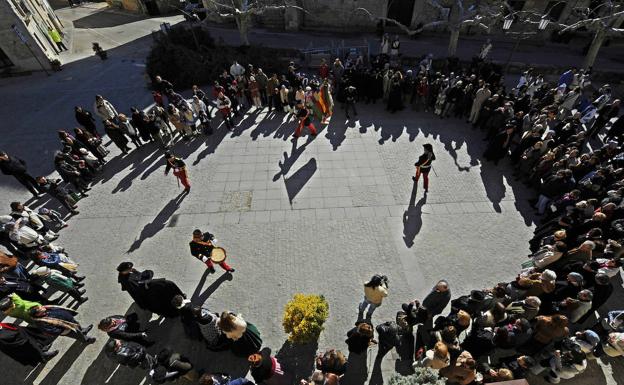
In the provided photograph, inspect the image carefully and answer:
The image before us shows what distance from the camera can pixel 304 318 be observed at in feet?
18.9

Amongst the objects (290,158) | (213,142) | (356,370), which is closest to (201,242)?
(356,370)

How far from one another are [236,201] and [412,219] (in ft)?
17.5

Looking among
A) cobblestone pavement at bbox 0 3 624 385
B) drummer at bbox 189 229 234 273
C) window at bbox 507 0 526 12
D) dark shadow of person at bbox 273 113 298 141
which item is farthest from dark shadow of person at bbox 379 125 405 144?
window at bbox 507 0 526 12

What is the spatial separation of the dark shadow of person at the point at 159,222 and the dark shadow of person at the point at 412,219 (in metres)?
6.84

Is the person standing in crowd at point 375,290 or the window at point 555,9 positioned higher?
the person standing in crowd at point 375,290

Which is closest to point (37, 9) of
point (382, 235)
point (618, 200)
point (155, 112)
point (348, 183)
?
point (155, 112)

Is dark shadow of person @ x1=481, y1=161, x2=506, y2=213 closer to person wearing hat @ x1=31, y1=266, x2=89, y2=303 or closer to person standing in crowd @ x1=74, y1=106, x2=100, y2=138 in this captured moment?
person wearing hat @ x1=31, y1=266, x2=89, y2=303

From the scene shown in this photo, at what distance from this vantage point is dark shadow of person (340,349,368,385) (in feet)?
19.5

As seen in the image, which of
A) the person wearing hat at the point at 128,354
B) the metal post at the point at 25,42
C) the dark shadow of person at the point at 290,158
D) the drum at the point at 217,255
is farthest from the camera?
the metal post at the point at 25,42

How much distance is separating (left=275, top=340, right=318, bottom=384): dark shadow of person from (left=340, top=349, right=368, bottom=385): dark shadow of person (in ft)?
2.25

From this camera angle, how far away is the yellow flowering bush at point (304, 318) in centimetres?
573

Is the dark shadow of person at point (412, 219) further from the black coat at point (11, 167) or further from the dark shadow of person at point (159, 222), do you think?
the black coat at point (11, 167)

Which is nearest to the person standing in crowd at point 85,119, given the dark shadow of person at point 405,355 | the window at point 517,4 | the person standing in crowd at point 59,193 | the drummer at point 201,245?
the person standing in crowd at point 59,193

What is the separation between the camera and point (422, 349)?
19.9 ft
